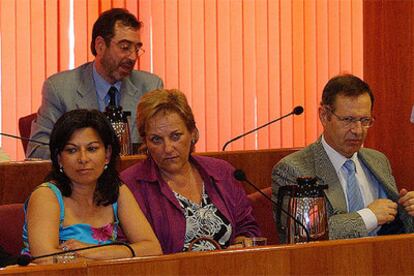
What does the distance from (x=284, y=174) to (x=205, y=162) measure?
31 centimetres

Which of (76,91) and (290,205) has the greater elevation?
(76,91)

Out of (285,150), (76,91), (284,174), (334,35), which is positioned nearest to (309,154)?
(284,174)

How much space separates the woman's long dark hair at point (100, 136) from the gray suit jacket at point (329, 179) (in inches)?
23.8

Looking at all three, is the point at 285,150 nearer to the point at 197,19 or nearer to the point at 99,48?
the point at 99,48

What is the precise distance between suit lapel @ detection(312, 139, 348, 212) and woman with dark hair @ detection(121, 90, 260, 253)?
29 cm

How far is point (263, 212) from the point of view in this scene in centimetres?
385

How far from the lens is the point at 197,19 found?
6.43 meters

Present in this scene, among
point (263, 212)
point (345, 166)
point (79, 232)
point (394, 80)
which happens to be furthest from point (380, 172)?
point (394, 80)

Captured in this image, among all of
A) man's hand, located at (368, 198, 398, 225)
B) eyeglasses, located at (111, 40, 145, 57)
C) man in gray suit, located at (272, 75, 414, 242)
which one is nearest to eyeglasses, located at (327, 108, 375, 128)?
man in gray suit, located at (272, 75, 414, 242)

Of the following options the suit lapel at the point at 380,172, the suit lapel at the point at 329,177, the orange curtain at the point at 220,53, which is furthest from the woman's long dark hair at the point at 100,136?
the orange curtain at the point at 220,53

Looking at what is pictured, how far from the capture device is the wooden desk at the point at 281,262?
232cm

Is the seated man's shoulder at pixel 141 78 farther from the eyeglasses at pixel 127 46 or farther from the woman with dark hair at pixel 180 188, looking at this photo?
the woman with dark hair at pixel 180 188

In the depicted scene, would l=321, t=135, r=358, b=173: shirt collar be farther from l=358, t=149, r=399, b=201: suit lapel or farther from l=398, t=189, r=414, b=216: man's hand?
l=398, t=189, r=414, b=216: man's hand

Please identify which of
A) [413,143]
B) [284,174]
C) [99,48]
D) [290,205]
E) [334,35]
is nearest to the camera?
[290,205]
